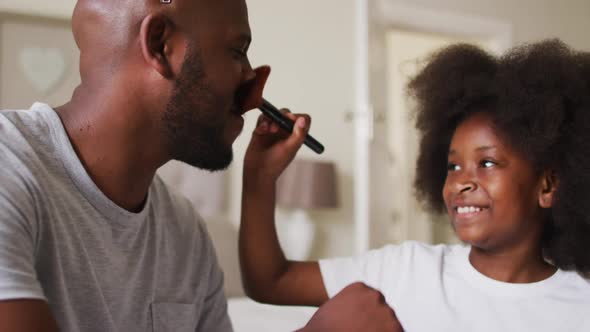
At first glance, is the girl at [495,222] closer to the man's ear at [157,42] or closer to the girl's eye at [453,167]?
the girl's eye at [453,167]

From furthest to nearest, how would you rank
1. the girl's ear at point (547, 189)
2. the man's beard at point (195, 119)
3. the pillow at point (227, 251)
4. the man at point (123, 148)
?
the pillow at point (227, 251), the girl's ear at point (547, 189), the man's beard at point (195, 119), the man at point (123, 148)

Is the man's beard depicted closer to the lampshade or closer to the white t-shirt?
the white t-shirt

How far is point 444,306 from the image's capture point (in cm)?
109

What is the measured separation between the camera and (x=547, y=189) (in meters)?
1.16

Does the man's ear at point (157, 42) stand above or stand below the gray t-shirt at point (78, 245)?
above

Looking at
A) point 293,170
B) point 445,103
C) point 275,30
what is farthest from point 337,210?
point 445,103

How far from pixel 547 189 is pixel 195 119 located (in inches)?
28.4

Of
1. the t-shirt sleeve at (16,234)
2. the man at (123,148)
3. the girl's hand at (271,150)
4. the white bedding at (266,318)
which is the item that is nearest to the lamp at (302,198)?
the white bedding at (266,318)

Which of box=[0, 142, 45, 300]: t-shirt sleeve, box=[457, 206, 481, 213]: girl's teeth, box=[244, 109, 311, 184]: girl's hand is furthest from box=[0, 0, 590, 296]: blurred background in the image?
box=[0, 142, 45, 300]: t-shirt sleeve

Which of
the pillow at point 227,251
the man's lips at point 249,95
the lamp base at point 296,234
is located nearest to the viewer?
the man's lips at point 249,95

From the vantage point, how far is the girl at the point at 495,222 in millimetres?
1071

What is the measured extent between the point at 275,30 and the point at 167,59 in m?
1.87

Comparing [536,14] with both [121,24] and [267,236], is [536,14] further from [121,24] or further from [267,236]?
[121,24]

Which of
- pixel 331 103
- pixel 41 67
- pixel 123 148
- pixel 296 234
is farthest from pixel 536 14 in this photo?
pixel 123 148
